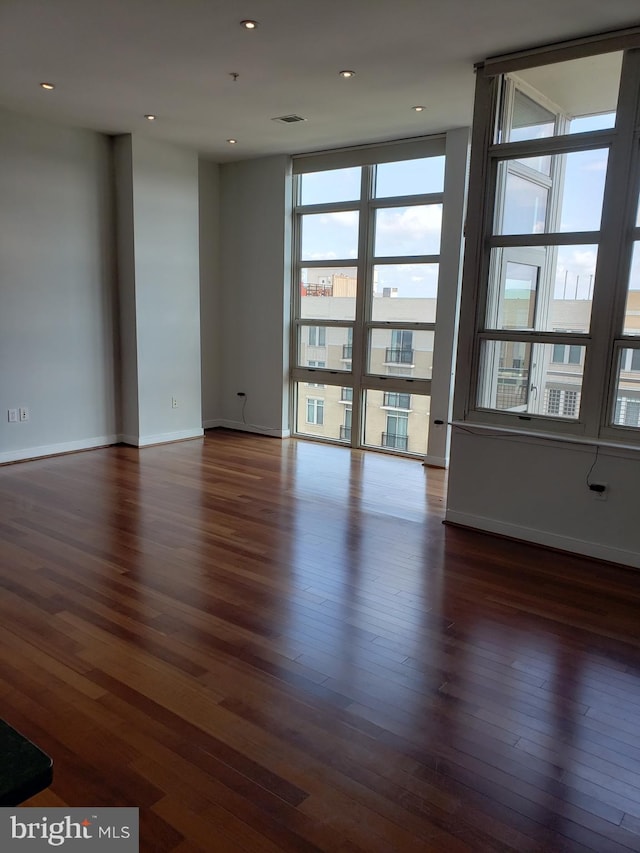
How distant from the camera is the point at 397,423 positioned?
629 cm

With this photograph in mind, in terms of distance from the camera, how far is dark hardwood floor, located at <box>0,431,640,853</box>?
1.80 m

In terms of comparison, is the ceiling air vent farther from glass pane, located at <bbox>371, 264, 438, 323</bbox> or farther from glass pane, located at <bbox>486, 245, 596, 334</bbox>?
glass pane, located at <bbox>486, 245, 596, 334</bbox>

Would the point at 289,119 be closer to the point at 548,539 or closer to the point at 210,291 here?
the point at 210,291

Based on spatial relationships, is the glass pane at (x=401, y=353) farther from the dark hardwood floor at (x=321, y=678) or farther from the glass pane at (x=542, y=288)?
the dark hardwood floor at (x=321, y=678)

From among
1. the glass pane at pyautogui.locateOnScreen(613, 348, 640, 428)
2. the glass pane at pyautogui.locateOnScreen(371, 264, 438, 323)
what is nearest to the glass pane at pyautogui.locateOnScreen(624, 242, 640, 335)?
the glass pane at pyautogui.locateOnScreen(613, 348, 640, 428)

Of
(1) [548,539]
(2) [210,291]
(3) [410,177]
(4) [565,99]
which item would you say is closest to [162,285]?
(2) [210,291]

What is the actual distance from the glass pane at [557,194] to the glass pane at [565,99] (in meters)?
0.16

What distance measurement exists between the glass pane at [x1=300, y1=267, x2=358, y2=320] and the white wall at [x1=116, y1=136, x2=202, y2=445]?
1178 millimetres

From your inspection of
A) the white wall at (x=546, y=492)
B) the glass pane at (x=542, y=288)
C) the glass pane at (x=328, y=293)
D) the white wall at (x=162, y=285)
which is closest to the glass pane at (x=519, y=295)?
the glass pane at (x=542, y=288)

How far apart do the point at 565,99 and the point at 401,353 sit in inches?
111

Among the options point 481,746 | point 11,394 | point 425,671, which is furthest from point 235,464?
point 481,746

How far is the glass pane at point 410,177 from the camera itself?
569 centimetres

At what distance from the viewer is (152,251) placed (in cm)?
611

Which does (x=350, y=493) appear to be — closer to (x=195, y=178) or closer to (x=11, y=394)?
(x=11, y=394)
